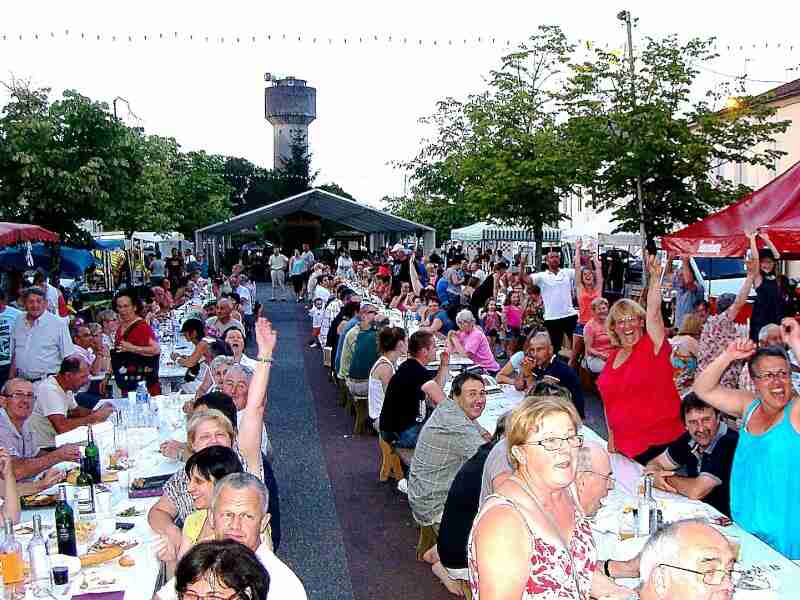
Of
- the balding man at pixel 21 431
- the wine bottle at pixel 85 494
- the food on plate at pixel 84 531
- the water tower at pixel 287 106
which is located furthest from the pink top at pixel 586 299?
the water tower at pixel 287 106

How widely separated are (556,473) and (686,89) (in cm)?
1250

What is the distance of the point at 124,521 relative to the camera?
4.13 metres

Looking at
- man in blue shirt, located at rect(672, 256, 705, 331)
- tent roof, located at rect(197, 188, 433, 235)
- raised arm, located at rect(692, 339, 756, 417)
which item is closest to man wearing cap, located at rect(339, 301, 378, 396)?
man in blue shirt, located at rect(672, 256, 705, 331)

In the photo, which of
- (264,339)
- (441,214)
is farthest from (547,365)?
(441,214)

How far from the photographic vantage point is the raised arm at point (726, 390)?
13.7 feet

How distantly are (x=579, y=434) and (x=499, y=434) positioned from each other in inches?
64.0

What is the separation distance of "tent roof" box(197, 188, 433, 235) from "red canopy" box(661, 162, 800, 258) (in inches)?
693

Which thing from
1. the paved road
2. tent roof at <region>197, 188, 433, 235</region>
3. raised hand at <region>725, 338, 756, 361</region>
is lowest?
the paved road

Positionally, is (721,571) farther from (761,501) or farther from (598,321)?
(598,321)

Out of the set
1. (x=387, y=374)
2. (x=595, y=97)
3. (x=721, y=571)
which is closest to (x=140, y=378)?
(x=387, y=374)

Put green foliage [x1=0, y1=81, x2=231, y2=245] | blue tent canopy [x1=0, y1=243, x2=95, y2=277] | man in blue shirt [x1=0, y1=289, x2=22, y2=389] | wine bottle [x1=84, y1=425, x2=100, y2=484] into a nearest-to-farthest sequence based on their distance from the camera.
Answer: wine bottle [x1=84, y1=425, x2=100, y2=484] < man in blue shirt [x1=0, y1=289, x2=22, y2=389] < blue tent canopy [x1=0, y1=243, x2=95, y2=277] < green foliage [x1=0, y1=81, x2=231, y2=245]

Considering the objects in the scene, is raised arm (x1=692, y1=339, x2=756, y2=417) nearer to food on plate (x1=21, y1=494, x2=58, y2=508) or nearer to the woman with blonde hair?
the woman with blonde hair

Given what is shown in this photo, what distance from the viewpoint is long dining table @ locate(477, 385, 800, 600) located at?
3307 millimetres

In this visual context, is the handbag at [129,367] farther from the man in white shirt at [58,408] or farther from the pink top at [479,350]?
the pink top at [479,350]
